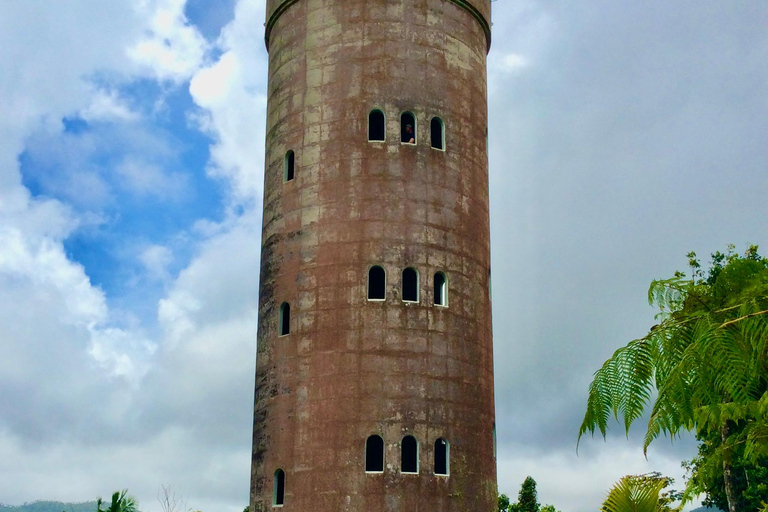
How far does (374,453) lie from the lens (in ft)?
78.4

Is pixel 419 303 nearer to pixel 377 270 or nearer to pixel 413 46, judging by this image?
pixel 377 270

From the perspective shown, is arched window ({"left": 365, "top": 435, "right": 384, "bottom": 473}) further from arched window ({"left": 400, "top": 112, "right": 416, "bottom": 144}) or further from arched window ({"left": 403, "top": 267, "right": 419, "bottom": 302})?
arched window ({"left": 400, "top": 112, "right": 416, "bottom": 144})

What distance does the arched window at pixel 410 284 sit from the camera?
25.1 metres

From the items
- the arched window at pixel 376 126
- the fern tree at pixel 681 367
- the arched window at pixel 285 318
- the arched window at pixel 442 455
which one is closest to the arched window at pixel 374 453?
the arched window at pixel 442 455

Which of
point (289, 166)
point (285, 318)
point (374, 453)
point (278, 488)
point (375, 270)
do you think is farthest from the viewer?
point (289, 166)

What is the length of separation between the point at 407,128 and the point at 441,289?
4895 millimetres

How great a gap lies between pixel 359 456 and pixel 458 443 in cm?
285

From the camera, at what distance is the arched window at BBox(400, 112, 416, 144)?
26.3m

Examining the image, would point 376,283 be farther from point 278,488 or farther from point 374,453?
point 278,488

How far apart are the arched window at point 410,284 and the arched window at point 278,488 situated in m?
6.00

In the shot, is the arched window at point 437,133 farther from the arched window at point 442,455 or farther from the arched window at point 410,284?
the arched window at point 442,455

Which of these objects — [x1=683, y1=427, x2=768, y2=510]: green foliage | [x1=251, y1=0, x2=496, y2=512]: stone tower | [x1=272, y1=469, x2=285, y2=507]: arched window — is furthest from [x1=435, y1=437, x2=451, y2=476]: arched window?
[x1=683, y1=427, x2=768, y2=510]: green foliage

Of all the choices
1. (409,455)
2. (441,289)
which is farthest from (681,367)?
(441,289)

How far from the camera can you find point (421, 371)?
80.1ft
